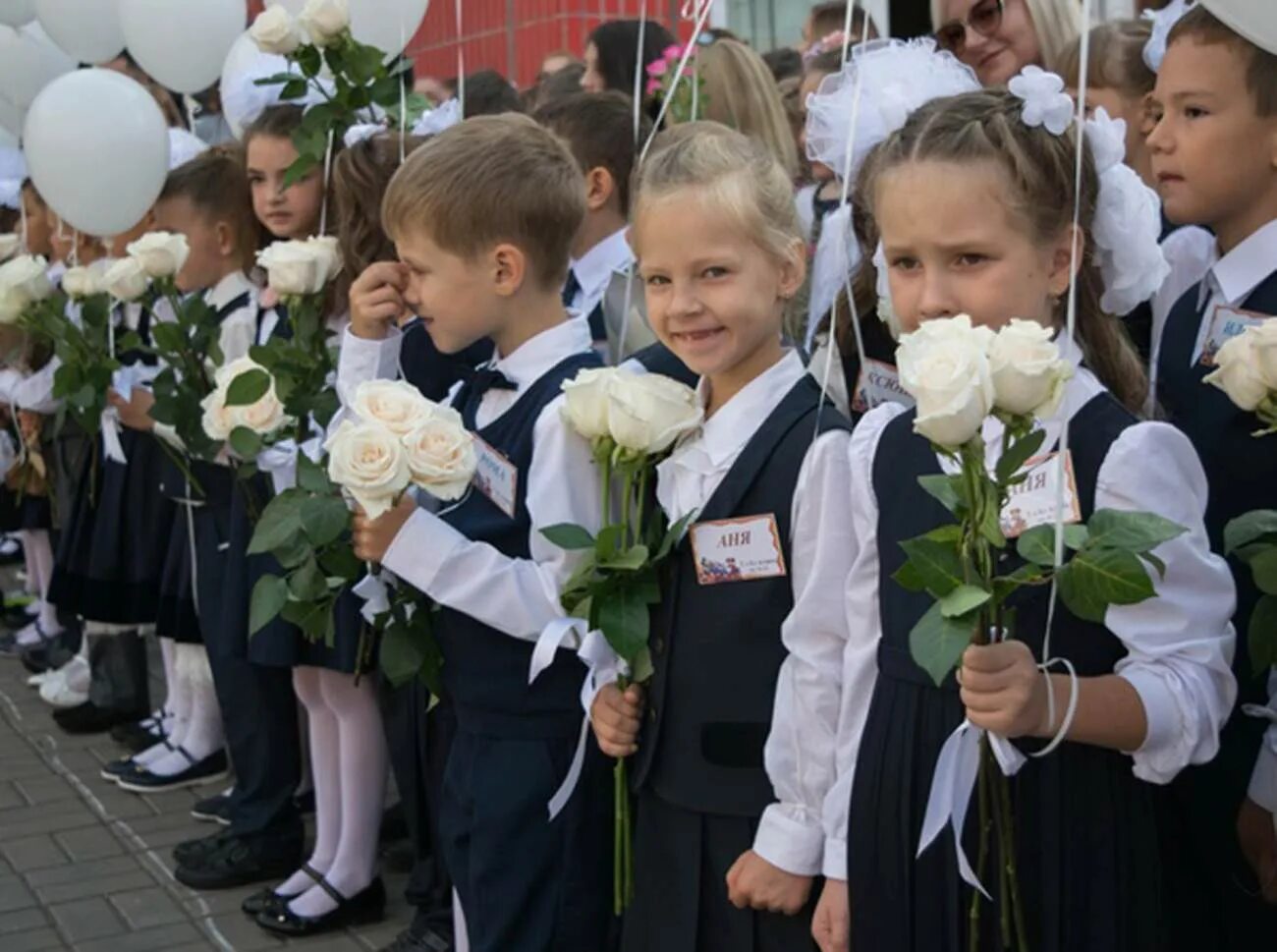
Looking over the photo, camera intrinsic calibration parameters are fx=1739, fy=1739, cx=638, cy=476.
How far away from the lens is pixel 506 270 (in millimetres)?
3148

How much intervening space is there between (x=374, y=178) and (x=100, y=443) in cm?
214

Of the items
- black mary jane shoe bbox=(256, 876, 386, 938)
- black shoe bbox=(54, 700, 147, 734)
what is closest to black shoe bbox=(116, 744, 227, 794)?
black shoe bbox=(54, 700, 147, 734)

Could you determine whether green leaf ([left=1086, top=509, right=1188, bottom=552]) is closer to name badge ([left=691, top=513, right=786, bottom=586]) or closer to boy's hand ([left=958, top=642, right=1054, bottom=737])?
boy's hand ([left=958, top=642, right=1054, bottom=737])

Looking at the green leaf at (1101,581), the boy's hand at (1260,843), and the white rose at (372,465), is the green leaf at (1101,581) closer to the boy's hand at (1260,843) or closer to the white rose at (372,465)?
the boy's hand at (1260,843)

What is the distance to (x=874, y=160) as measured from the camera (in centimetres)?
236

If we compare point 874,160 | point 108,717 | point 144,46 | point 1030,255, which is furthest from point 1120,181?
point 108,717

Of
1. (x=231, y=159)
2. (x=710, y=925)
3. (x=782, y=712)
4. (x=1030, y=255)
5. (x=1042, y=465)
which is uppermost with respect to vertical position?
(x=231, y=159)

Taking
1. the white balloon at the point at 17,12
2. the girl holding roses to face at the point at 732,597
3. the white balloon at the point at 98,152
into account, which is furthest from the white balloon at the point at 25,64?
the girl holding roses to face at the point at 732,597

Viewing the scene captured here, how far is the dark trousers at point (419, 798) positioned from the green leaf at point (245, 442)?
23.9 inches

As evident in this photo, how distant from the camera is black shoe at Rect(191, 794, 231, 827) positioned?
4.96 meters

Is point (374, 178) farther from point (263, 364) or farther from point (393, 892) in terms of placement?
point (393, 892)

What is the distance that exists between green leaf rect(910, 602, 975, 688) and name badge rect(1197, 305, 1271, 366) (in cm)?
94

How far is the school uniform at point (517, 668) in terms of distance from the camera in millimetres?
2908

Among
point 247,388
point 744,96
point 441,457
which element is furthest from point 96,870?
point 744,96
